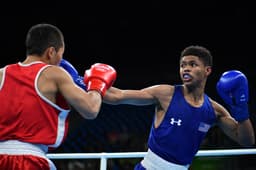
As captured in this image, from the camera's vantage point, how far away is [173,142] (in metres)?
2.51

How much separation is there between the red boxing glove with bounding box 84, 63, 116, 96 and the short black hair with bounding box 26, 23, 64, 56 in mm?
224

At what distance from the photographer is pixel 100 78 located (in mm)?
2115

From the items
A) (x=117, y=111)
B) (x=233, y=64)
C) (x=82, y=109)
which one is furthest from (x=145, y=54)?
(x=82, y=109)

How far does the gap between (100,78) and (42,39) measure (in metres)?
0.32

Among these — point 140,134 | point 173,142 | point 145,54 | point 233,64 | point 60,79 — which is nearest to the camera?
point 60,79

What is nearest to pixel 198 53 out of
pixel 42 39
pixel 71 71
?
pixel 71 71

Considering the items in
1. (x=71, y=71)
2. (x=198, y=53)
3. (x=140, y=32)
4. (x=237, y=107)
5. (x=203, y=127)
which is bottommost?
(x=140, y=32)

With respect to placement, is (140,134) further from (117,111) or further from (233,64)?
(233,64)

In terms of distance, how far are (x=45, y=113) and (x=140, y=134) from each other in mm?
4283

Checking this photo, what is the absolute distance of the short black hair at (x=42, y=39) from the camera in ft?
6.43

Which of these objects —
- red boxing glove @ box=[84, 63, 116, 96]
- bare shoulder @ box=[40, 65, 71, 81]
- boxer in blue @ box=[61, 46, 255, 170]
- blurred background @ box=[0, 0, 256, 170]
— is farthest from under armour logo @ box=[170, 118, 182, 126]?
blurred background @ box=[0, 0, 256, 170]

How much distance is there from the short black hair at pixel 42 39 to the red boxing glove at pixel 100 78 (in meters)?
0.22

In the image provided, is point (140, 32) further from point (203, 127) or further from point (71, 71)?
point (71, 71)

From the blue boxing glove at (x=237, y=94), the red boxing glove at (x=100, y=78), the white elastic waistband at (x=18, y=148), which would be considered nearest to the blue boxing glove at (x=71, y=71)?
the red boxing glove at (x=100, y=78)
